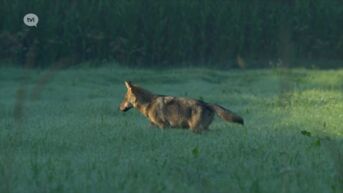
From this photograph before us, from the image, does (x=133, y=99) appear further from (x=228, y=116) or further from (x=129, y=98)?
(x=228, y=116)

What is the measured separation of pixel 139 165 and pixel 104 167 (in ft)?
0.98

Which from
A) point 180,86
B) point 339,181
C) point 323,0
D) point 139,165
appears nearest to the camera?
point 339,181

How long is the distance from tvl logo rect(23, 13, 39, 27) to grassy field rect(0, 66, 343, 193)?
847 centimetres

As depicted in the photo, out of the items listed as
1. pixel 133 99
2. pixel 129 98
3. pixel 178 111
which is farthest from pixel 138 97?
pixel 178 111

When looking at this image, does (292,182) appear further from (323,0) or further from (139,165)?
(323,0)

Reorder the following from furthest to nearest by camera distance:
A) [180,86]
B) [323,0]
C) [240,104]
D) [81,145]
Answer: [323,0], [180,86], [240,104], [81,145]

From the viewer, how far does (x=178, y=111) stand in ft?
35.7

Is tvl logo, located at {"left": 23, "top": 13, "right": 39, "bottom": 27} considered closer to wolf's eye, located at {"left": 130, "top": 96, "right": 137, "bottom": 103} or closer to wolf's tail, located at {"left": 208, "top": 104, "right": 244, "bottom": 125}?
wolf's eye, located at {"left": 130, "top": 96, "right": 137, "bottom": 103}

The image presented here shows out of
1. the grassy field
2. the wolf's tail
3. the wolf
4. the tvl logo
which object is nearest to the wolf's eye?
the wolf

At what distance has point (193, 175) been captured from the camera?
6730 millimetres

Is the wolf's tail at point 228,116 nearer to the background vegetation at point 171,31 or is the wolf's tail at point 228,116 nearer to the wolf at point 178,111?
the wolf at point 178,111

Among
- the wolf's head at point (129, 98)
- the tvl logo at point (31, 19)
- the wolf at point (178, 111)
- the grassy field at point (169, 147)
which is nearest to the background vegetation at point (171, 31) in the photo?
the tvl logo at point (31, 19)

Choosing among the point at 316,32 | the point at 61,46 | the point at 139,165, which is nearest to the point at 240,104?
the point at 139,165

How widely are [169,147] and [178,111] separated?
2.24 metres
